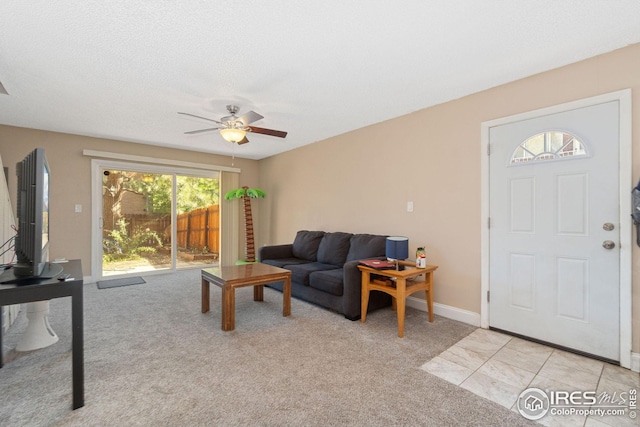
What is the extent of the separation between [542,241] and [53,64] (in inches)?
177

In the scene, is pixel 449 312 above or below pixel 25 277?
below

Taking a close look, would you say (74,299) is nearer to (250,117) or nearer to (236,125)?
(250,117)

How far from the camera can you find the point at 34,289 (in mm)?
1555

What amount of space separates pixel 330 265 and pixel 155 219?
3518 millimetres

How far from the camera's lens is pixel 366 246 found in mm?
3672

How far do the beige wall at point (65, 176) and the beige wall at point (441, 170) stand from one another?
12.2ft

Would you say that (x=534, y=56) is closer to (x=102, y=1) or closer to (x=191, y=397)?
(x=102, y=1)

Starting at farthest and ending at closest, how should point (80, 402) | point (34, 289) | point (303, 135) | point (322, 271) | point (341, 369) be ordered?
1. point (303, 135)
2. point (322, 271)
3. point (341, 369)
4. point (80, 402)
5. point (34, 289)

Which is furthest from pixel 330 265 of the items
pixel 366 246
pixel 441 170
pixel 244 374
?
pixel 244 374

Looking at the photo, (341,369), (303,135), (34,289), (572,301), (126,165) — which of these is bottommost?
(341,369)

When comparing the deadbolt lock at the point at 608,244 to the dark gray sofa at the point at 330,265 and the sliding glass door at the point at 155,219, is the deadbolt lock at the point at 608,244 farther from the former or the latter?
the sliding glass door at the point at 155,219

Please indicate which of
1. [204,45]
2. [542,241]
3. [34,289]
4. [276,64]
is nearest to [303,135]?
[276,64]

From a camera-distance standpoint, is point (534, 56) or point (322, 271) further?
point (322, 271)

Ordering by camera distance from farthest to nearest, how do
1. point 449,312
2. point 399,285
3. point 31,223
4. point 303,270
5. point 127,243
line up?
point 127,243 → point 303,270 → point 449,312 → point 399,285 → point 31,223
